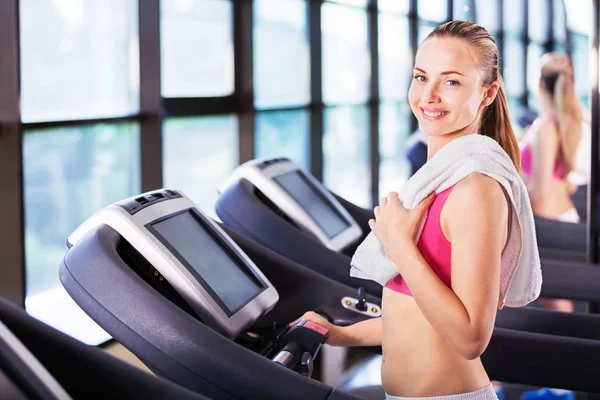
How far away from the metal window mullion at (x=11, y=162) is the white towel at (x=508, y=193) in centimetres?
163

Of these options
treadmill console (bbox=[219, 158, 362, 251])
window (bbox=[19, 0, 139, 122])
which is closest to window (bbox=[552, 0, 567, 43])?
treadmill console (bbox=[219, 158, 362, 251])

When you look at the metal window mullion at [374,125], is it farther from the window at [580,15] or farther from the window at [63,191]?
the window at [63,191]

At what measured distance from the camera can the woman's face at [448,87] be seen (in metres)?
1.50

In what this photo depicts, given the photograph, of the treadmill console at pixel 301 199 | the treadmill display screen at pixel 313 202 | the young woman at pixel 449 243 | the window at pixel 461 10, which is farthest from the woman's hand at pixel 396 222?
the window at pixel 461 10

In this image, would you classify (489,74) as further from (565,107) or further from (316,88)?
(316,88)

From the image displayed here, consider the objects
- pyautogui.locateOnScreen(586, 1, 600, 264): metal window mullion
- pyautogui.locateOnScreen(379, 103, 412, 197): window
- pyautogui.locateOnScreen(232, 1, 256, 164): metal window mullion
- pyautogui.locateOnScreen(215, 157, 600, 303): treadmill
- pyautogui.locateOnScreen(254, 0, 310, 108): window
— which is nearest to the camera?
pyautogui.locateOnScreen(215, 157, 600, 303): treadmill

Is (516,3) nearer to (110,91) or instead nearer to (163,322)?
(110,91)

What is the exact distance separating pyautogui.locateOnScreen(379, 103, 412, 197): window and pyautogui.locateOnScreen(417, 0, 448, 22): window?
73cm

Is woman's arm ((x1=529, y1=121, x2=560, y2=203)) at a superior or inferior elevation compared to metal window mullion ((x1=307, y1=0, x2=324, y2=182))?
inferior

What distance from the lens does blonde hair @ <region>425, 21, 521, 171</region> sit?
4.99ft

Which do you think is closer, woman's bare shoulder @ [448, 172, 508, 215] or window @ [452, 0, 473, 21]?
woman's bare shoulder @ [448, 172, 508, 215]

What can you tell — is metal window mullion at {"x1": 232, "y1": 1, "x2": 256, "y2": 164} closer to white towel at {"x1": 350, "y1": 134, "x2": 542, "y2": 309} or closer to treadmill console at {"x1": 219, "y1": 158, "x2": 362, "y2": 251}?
treadmill console at {"x1": 219, "y1": 158, "x2": 362, "y2": 251}

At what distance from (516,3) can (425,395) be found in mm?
4439

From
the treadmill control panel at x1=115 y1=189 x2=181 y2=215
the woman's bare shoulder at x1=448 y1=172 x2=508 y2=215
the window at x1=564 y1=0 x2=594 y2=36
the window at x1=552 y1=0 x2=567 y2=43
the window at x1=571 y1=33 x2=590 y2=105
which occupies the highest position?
the window at x1=552 y1=0 x2=567 y2=43
